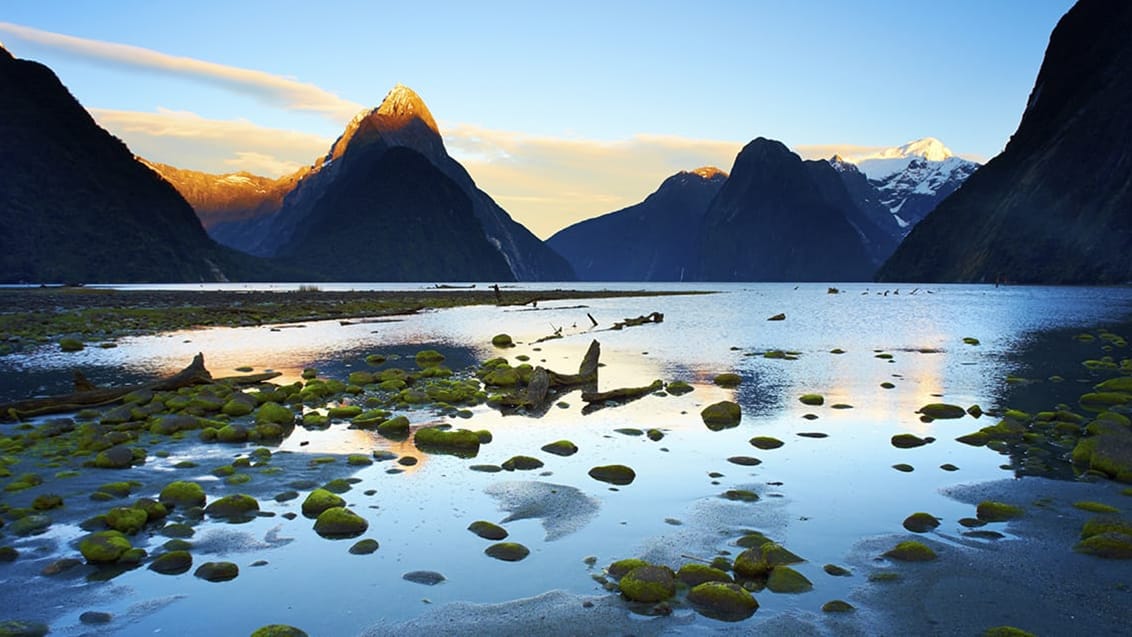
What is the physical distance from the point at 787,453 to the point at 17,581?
11.6 meters

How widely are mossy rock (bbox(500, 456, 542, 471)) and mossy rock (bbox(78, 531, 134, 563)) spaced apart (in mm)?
5744

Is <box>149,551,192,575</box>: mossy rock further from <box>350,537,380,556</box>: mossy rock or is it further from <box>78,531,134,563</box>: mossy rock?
<box>350,537,380,556</box>: mossy rock

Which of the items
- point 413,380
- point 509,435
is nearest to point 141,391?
point 413,380

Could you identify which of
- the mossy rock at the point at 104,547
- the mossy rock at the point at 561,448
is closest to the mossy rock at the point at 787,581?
the mossy rock at the point at 561,448

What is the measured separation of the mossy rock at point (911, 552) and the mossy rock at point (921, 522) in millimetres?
774

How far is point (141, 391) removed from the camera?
1816 centimetres

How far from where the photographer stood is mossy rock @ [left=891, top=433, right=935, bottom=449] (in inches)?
542

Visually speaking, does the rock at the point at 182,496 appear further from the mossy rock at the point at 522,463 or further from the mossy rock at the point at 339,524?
the mossy rock at the point at 522,463

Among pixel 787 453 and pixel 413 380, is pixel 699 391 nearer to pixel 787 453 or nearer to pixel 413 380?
pixel 787 453

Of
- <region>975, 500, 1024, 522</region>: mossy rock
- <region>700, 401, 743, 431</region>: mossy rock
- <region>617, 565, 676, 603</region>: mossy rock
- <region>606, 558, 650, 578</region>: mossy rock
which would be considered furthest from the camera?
<region>700, 401, 743, 431</region>: mossy rock

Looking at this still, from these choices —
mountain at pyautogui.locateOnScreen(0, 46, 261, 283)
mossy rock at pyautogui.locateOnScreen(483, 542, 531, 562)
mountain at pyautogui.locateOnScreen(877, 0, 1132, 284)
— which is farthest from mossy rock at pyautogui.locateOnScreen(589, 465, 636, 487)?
mountain at pyautogui.locateOnScreen(877, 0, 1132, 284)

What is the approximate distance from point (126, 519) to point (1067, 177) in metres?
182

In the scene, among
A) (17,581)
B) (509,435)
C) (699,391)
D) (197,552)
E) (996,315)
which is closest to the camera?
(17,581)

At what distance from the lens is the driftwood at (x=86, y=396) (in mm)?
16344
